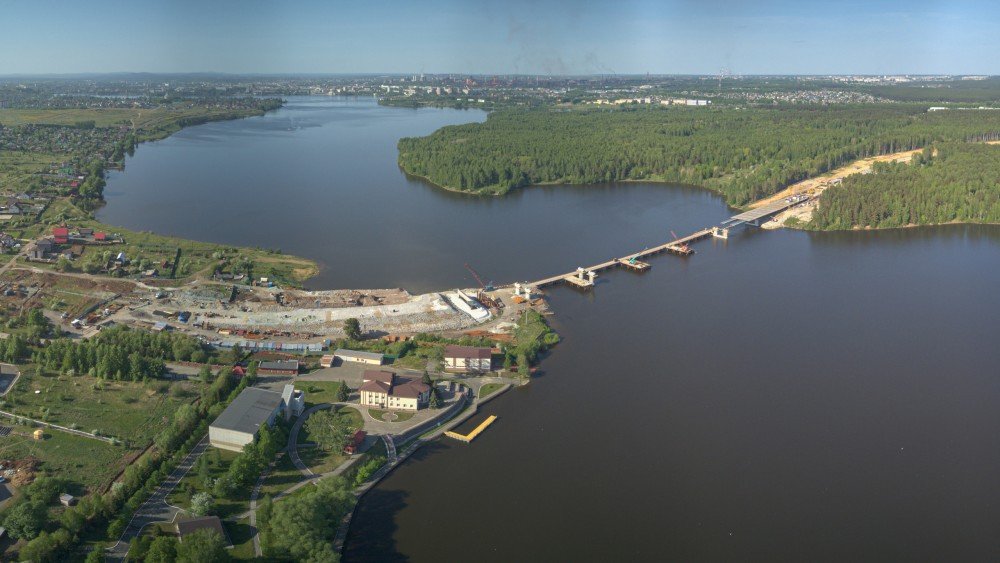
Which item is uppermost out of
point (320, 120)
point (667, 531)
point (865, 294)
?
point (320, 120)

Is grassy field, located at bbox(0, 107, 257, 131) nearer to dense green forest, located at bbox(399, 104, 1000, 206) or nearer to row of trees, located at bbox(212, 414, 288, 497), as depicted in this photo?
dense green forest, located at bbox(399, 104, 1000, 206)

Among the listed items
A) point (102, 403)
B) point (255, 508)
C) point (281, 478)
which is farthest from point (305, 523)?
point (102, 403)

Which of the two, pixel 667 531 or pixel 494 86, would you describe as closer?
pixel 667 531

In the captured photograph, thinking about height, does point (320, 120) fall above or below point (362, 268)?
above

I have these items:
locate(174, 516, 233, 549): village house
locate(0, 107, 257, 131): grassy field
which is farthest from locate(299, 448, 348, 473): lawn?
locate(0, 107, 257, 131): grassy field

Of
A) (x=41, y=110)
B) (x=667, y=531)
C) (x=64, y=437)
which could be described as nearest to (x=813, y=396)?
(x=667, y=531)

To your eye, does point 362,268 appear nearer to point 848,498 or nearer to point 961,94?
point 848,498

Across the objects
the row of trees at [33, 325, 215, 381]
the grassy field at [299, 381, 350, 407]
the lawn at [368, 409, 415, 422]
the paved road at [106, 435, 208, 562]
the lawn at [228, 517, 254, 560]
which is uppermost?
the row of trees at [33, 325, 215, 381]
